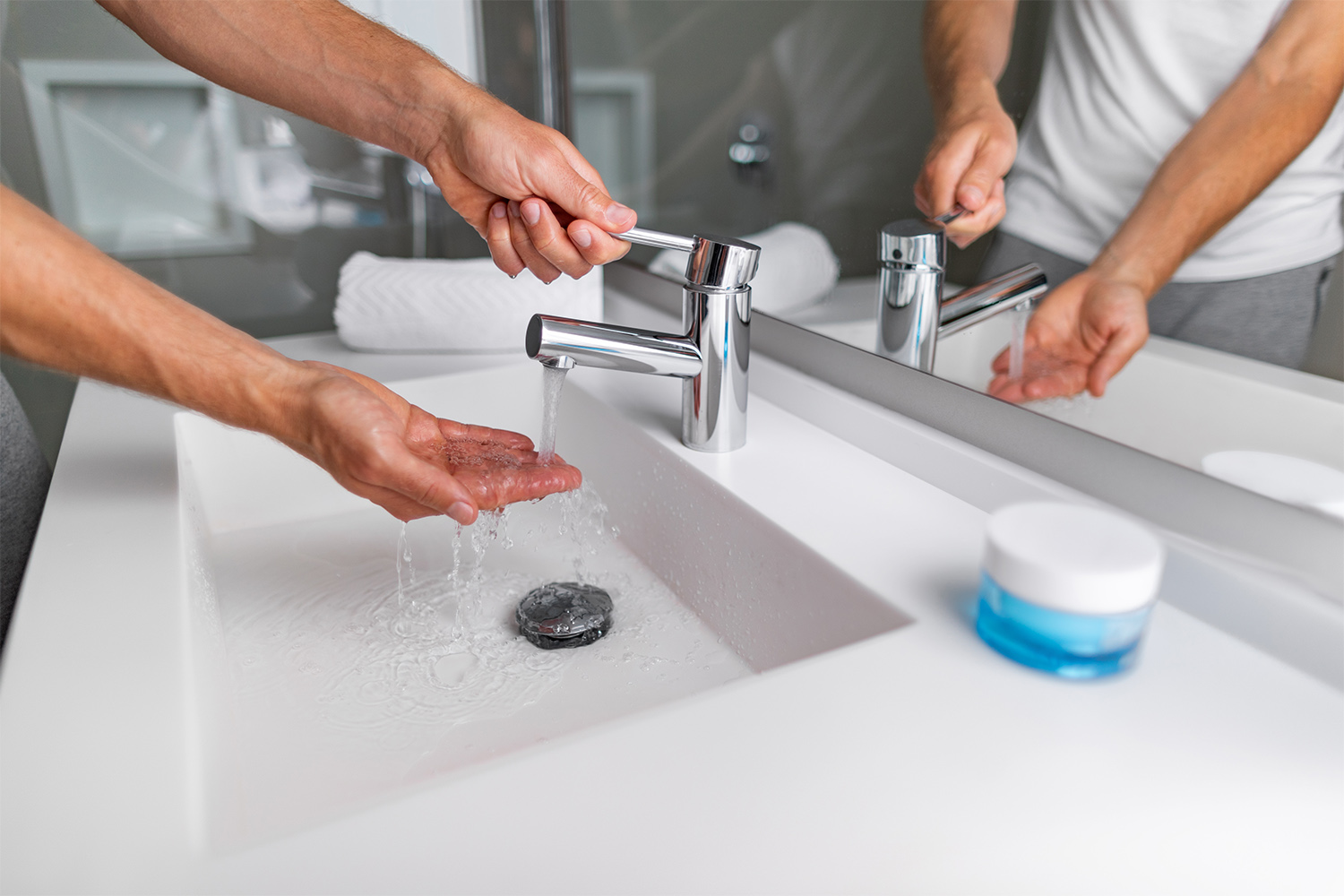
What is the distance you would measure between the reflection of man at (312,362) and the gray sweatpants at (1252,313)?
418 mm

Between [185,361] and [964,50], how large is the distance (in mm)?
631

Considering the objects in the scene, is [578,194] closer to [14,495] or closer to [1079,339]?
[1079,339]

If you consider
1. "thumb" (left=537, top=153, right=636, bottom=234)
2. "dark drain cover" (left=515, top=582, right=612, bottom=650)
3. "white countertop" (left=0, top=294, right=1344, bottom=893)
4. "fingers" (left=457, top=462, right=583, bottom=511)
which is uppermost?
"thumb" (left=537, top=153, right=636, bottom=234)

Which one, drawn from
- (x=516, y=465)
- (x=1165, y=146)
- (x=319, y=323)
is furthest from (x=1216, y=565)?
(x=319, y=323)

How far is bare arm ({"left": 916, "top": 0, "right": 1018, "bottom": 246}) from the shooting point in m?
0.72

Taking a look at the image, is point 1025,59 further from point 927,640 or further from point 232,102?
point 232,102

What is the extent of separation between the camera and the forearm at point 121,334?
56 centimetres

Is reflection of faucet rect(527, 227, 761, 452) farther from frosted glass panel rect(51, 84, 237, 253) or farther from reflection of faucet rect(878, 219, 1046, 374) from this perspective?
frosted glass panel rect(51, 84, 237, 253)

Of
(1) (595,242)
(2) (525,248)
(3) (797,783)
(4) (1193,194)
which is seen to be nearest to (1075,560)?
(3) (797,783)

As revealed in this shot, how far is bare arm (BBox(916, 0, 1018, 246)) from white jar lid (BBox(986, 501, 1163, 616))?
1.06 ft

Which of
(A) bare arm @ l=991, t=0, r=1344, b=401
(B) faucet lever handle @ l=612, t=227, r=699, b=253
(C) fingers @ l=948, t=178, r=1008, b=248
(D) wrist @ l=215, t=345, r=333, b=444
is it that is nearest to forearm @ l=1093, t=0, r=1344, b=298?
(A) bare arm @ l=991, t=0, r=1344, b=401

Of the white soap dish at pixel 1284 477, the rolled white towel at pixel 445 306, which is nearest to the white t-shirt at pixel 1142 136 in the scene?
the white soap dish at pixel 1284 477

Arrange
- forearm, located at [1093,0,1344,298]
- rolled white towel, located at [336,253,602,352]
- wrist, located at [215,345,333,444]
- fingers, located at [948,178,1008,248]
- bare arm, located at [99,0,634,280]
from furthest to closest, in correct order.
Result: rolled white towel, located at [336,253,602,352]
bare arm, located at [99,0,634,280]
fingers, located at [948,178,1008,248]
wrist, located at [215,345,333,444]
forearm, located at [1093,0,1344,298]

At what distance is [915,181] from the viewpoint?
81cm
